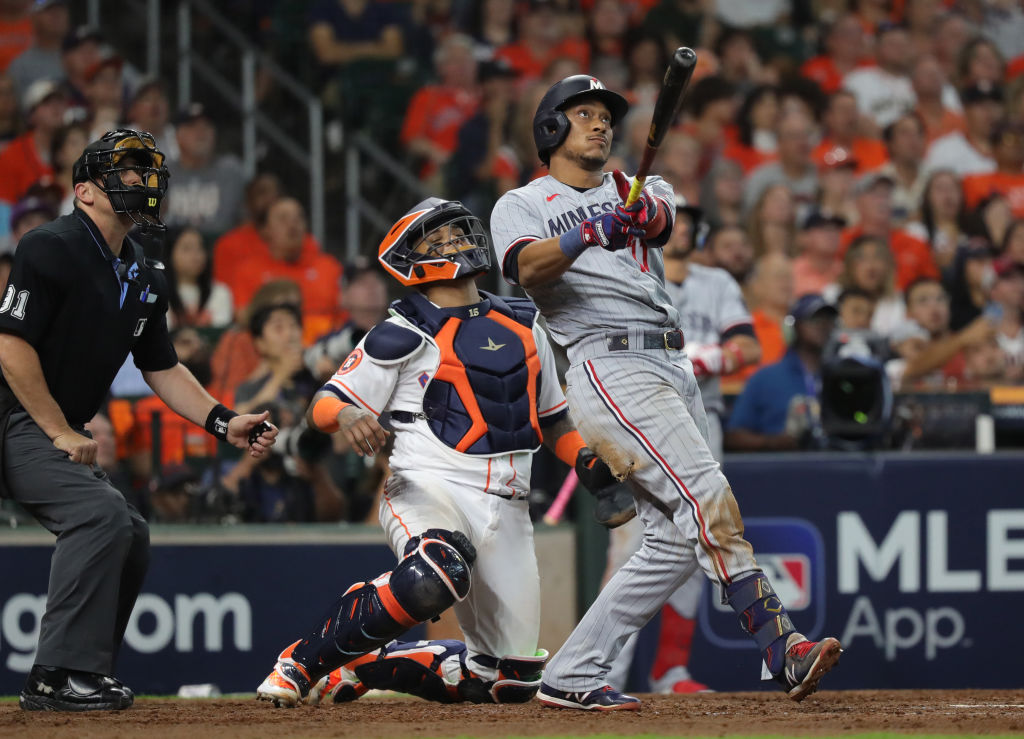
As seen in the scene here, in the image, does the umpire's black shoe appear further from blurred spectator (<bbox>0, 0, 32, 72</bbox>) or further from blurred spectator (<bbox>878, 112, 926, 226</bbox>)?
blurred spectator (<bbox>878, 112, 926, 226</bbox>)

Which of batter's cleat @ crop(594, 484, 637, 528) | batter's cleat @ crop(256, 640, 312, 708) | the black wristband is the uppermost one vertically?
the black wristband

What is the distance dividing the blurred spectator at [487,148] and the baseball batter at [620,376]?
4637mm

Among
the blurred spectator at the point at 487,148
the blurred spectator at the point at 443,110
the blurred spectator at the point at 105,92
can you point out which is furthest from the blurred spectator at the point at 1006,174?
the blurred spectator at the point at 105,92

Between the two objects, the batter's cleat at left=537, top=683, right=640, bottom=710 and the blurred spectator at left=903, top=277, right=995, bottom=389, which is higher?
the blurred spectator at left=903, top=277, right=995, bottom=389

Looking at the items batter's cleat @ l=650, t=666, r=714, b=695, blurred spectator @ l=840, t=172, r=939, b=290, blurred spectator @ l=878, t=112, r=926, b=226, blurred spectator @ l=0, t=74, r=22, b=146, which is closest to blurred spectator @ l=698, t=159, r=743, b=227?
blurred spectator @ l=840, t=172, r=939, b=290

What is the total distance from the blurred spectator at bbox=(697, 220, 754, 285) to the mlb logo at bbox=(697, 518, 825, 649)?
243cm

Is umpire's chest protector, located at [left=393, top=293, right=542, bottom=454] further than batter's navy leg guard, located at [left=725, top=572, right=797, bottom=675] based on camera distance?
Yes

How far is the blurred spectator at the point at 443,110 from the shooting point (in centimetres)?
1088

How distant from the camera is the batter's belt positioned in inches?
200

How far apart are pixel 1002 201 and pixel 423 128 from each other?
166 inches

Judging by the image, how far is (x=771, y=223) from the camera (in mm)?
10094

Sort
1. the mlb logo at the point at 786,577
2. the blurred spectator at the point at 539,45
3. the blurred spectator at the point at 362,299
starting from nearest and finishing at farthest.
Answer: the mlb logo at the point at 786,577 → the blurred spectator at the point at 362,299 → the blurred spectator at the point at 539,45

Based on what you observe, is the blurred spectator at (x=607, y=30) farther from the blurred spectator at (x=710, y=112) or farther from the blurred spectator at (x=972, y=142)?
the blurred spectator at (x=972, y=142)

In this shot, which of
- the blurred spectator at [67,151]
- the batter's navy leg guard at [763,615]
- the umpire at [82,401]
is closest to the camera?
the batter's navy leg guard at [763,615]
